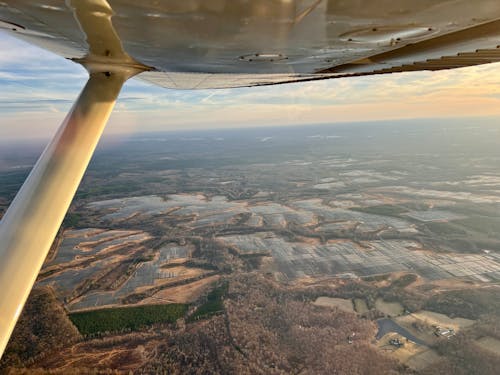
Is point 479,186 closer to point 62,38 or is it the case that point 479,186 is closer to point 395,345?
point 395,345

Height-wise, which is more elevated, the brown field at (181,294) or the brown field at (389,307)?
the brown field at (181,294)

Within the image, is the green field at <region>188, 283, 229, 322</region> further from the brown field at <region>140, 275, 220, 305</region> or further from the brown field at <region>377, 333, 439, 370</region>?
the brown field at <region>377, 333, 439, 370</region>

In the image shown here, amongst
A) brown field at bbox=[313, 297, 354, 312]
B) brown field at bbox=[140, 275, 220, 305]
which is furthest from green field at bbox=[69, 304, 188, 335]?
brown field at bbox=[313, 297, 354, 312]

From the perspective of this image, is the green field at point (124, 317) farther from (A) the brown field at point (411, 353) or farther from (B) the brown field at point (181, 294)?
(A) the brown field at point (411, 353)

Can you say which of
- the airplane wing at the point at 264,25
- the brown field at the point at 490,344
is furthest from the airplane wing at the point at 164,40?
the brown field at the point at 490,344

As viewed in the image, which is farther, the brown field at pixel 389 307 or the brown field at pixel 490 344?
the brown field at pixel 389 307

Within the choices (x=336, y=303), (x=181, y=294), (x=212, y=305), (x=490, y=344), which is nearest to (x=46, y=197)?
(x=212, y=305)

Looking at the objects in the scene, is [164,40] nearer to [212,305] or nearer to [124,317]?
[212,305]

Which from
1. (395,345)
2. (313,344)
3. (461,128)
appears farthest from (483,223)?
(461,128)
